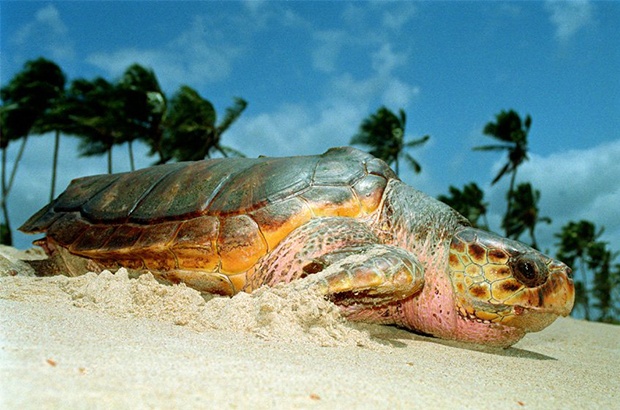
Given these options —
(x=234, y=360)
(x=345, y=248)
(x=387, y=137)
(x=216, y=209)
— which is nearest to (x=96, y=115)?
(x=387, y=137)

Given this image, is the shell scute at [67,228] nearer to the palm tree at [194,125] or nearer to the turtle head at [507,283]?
the turtle head at [507,283]

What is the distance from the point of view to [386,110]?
93.8ft

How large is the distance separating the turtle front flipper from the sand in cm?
16

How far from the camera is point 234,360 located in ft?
5.41

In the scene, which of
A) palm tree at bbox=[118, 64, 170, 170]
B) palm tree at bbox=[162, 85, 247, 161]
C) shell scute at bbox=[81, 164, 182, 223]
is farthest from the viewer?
palm tree at bbox=[162, 85, 247, 161]

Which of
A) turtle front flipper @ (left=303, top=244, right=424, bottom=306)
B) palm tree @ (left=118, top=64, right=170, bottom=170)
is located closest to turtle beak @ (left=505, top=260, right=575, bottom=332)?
turtle front flipper @ (left=303, top=244, right=424, bottom=306)

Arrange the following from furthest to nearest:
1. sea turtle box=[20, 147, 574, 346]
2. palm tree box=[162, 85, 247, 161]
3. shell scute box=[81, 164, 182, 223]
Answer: palm tree box=[162, 85, 247, 161]
shell scute box=[81, 164, 182, 223]
sea turtle box=[20, 147, 574, 346]

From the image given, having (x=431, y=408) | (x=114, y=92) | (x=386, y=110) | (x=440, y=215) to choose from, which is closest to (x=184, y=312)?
(x=431, y=408)

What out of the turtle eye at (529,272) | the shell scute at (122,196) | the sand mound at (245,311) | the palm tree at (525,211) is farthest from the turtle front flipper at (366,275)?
the palm tree at (525,211)

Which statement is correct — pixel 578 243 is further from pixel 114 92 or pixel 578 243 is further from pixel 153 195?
pixel 153 195

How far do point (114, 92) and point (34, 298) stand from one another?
23.7m

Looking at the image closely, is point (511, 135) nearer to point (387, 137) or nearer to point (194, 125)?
point (387, 137)

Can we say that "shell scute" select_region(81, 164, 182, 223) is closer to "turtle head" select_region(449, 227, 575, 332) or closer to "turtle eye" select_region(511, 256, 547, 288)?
"turtle head" select_region(449, 227, 575, 332)

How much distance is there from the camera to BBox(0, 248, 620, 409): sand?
123cm
